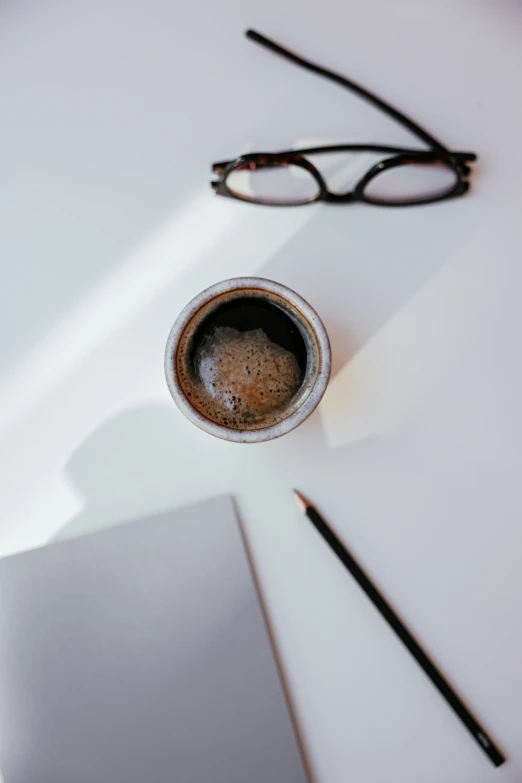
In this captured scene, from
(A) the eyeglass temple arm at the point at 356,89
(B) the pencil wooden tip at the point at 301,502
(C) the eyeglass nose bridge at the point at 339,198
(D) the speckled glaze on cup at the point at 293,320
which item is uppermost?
(A) the eyeglass temple arm at the point at 356,89

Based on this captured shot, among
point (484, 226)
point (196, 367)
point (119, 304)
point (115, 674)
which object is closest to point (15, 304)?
point (119, 304)

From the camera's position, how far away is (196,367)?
1.91 ft

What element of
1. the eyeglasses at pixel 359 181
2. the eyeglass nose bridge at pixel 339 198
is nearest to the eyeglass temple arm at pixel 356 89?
the eyeglasses at pixel 359 181

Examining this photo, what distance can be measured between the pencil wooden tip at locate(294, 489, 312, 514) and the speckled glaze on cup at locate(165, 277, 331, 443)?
3.9 inches

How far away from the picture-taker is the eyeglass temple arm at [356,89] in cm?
67

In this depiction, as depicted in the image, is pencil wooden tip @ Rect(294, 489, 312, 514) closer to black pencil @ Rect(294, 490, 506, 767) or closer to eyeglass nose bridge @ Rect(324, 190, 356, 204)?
black pencil @ Rect(294, 490, 506, 767)

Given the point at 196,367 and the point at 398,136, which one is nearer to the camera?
the point at 196,367

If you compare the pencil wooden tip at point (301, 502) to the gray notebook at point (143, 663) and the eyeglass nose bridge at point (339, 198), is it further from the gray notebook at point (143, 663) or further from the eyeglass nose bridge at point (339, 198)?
the eyeglass nose bridge at point (339, 198)

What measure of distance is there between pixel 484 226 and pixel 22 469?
57cm

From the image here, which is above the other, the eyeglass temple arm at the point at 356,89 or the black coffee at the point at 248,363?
the eyeglass temple arm at the point at 356,89

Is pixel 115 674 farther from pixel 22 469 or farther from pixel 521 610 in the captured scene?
pixel 521 610

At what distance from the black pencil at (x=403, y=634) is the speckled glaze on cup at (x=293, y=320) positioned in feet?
0.40

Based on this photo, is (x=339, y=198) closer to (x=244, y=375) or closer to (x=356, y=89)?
(x=356, y=89)

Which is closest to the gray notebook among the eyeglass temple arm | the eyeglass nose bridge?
the eyeglass nose bridge
